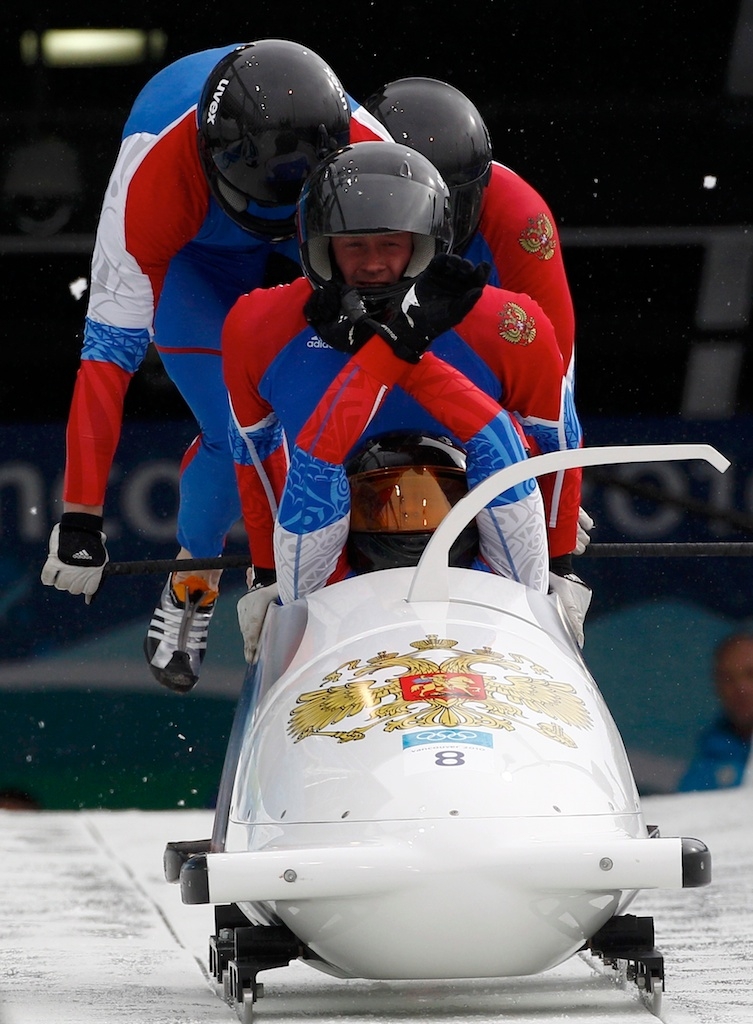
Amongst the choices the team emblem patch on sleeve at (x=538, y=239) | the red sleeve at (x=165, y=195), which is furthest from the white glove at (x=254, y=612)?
the team emblem patch on sleeve at (x=538, y=239)

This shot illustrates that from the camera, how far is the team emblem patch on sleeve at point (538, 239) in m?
3.55

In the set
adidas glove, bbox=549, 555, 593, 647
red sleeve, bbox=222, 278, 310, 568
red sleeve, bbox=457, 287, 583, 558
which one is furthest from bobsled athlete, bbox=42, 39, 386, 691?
adidas glove, bbox=549, 555, 593, 647

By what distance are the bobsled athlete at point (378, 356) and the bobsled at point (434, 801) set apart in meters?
0.16

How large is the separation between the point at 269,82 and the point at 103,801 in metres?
2.97

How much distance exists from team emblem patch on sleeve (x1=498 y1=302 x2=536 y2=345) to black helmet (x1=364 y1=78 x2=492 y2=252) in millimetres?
713

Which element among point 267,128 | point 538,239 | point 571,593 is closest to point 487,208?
point 538,239

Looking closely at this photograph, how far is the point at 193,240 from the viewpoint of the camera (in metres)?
3.76

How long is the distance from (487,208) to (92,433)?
98 cm

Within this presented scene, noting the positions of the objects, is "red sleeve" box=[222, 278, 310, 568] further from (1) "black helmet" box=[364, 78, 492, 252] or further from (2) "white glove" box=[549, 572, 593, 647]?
(1) "black helmet" box=[364, 78, 492, 252]

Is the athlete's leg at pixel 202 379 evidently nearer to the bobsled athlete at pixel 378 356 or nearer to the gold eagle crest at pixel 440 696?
the bobsled athlete at pixel 378 356

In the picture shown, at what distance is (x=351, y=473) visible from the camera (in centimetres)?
271

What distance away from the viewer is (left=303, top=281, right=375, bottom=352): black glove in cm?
257

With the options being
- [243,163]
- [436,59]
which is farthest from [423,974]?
[436,59]

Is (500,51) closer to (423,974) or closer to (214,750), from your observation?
(214,750)
